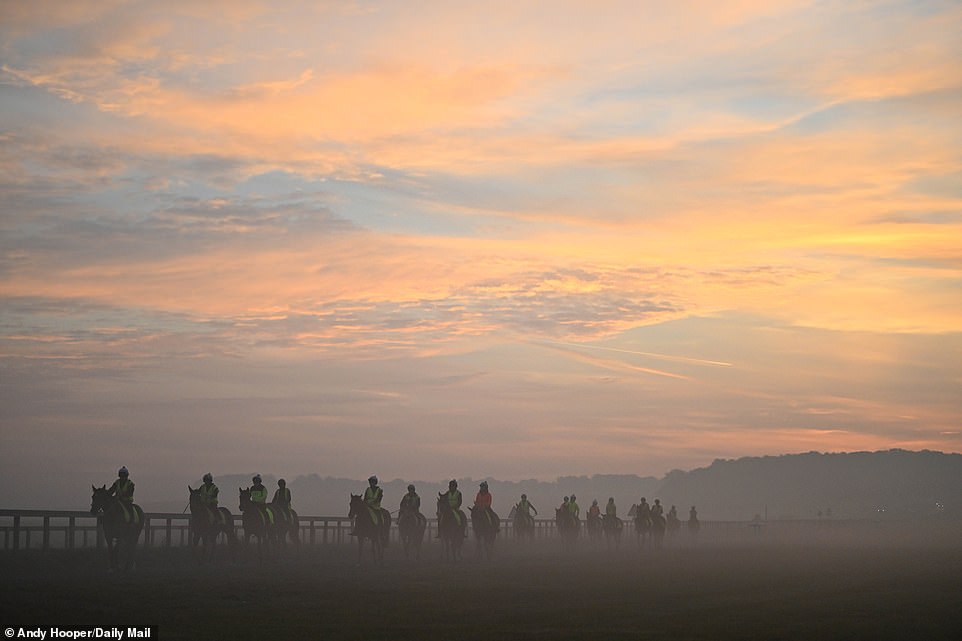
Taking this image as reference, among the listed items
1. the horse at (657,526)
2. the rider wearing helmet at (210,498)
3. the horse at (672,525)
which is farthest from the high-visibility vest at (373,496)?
the horse at (672,525)

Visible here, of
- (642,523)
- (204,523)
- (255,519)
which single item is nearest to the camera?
(204,523)

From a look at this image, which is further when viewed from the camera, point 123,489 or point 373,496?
point 373,496

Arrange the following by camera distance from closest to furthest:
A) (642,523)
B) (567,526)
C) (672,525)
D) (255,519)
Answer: (255,519), (567,526), (642,523), (672,525)

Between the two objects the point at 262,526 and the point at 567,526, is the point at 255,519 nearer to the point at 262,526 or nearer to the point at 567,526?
the point at 262,526

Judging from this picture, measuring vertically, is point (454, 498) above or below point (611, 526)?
above

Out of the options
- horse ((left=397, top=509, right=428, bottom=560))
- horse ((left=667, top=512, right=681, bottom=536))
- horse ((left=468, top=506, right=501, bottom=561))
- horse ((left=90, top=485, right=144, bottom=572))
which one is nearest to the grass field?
horse ((left=90, top=485, right=144, bottom=572))

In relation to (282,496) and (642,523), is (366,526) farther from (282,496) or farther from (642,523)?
(642,523)

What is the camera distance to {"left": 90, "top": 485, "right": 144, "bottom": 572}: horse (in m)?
30.6

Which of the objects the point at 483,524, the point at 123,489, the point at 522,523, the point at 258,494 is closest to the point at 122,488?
the point at 123,489

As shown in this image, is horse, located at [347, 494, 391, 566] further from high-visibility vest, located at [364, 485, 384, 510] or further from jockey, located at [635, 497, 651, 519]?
jockey, located at [635, 497, 651, 519]

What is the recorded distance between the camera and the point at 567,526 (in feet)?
193

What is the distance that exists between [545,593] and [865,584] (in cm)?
922

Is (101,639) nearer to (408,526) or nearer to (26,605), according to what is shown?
(26,605)

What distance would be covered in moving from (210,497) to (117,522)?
14.0ft
